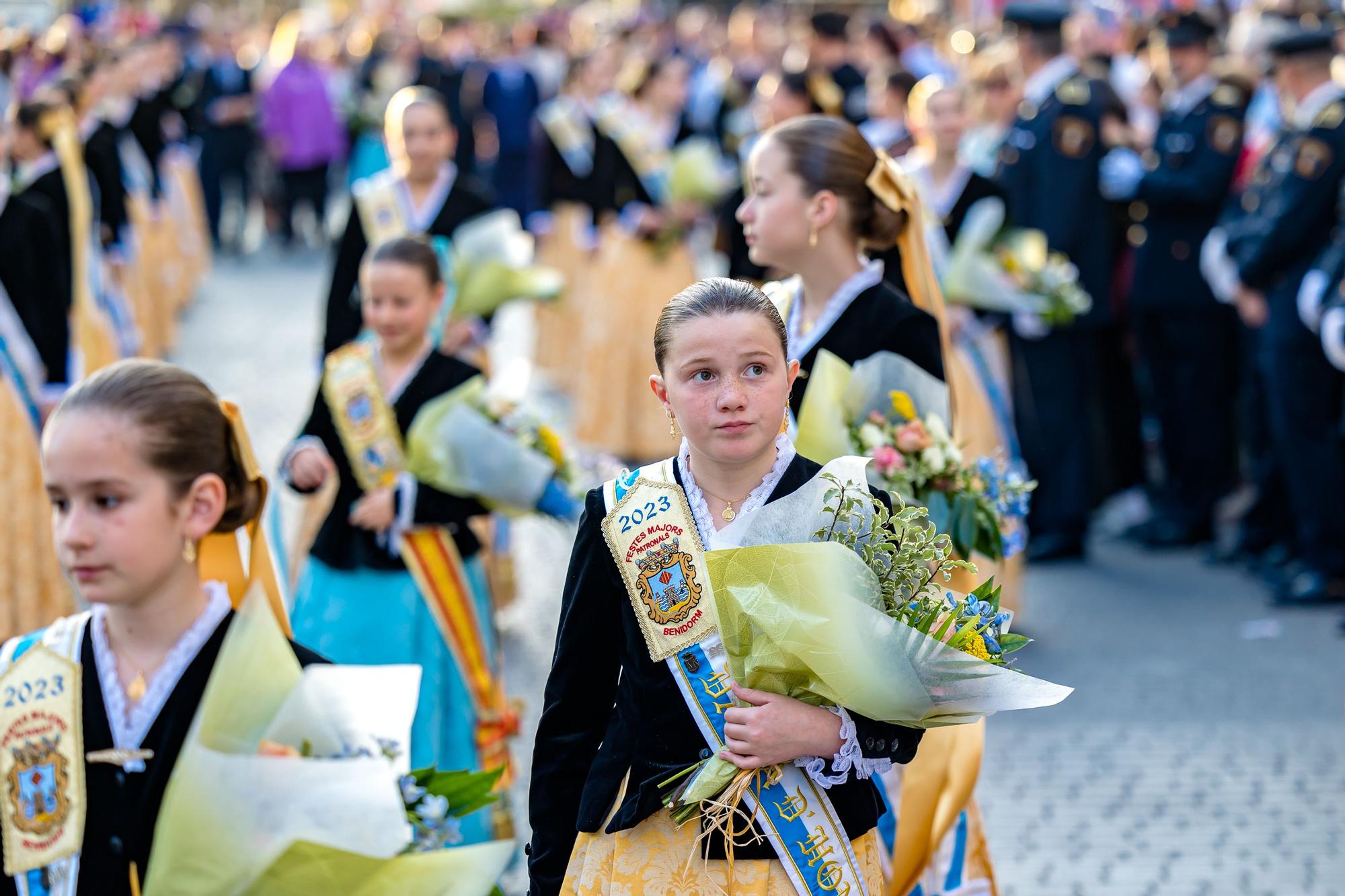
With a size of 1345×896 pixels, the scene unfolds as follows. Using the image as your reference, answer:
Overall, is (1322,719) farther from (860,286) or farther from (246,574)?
(246,574)

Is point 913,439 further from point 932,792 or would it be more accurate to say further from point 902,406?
point 932,792

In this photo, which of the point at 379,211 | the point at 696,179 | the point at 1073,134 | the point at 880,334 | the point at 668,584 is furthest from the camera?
the point at 696,179

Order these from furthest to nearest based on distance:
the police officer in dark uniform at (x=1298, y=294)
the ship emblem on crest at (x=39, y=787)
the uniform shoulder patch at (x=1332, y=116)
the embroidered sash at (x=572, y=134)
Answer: the embroidered sash at (x=572, y=134) < the police officer in dark uniform at (x=1298, y=294) < the uniform shoulder patch at (x=1332, y=116) < the ship emblem on crest at (x=39, y=787)

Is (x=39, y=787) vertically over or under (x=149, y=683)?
under

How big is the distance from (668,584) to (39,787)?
1.08 m

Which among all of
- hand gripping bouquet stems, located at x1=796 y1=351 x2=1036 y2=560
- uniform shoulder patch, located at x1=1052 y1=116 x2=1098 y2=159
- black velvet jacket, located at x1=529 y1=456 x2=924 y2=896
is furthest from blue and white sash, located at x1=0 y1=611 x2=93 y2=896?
uniform shoulder patch, located at x1=1052 y1=116 x2=1098 y2=159

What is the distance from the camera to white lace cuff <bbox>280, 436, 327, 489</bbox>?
4.86m

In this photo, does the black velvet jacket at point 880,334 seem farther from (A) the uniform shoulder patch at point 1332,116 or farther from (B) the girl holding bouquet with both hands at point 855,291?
(A) the uniform shoulder patch at point 1332,116

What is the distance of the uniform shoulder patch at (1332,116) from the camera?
7363 millimetres

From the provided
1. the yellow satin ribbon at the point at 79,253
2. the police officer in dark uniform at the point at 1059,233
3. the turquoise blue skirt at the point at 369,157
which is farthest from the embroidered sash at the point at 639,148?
the turquoise blue skirt at the point at 369,157

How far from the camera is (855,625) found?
8.62 feet

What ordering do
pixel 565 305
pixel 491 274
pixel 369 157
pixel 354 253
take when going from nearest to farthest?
pixel 491 274, pixel 354 253, pixel 565 305, pixel 369 157

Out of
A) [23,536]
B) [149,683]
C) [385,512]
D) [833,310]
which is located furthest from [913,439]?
[23,536]

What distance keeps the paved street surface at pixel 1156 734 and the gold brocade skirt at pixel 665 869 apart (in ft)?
6.98
